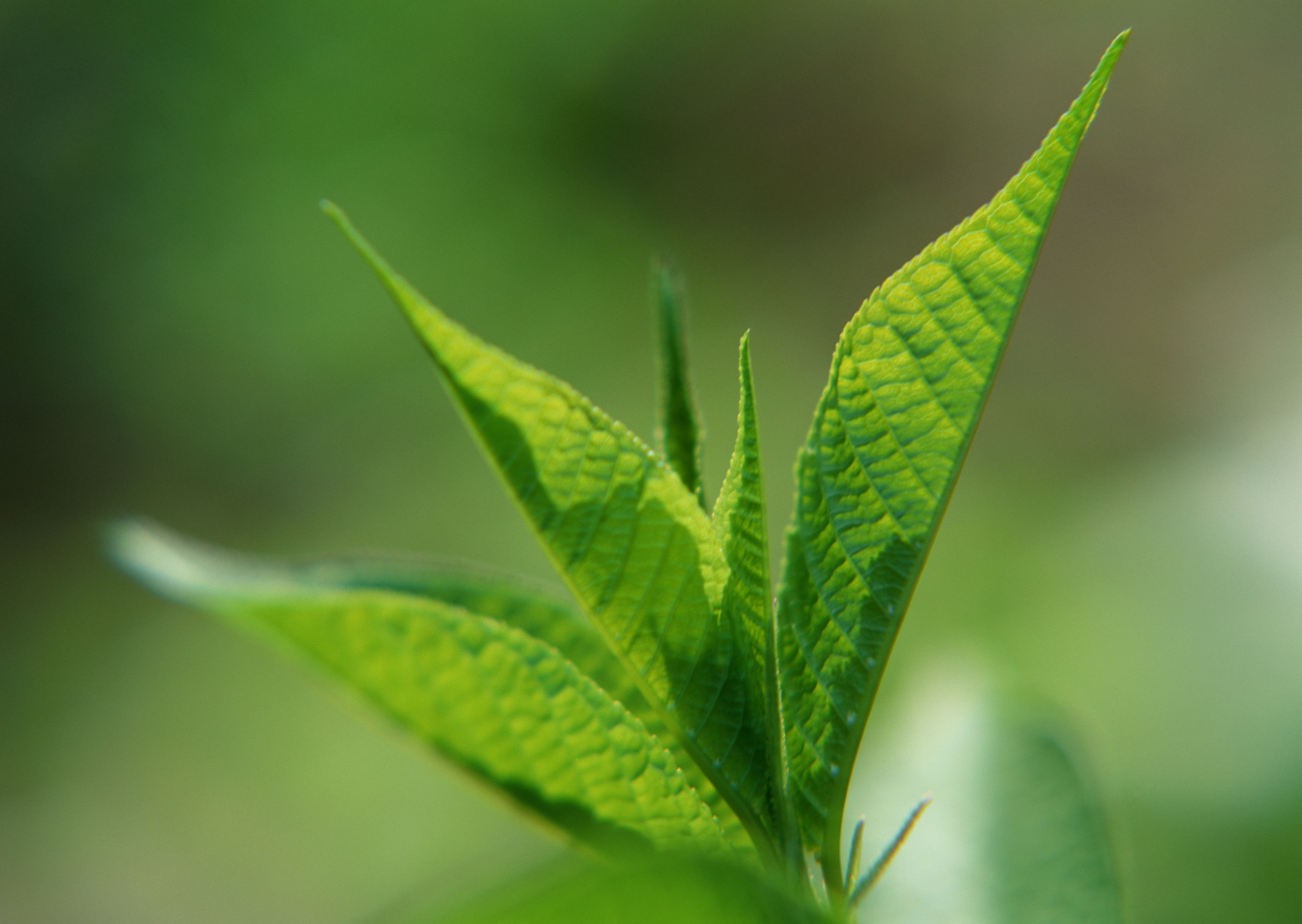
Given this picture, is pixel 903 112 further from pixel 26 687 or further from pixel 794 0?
pixel 26 687

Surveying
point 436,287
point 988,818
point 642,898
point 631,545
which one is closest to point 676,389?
point 631,545

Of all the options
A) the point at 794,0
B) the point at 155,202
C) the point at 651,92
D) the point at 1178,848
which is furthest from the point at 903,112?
the point at 1178,848

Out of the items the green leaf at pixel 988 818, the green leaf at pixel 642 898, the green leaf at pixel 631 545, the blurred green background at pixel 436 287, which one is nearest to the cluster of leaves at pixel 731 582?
the green leaf at pixel 631 545

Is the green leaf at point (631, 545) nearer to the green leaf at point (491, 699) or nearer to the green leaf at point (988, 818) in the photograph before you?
the green leaf at point (491, 699)

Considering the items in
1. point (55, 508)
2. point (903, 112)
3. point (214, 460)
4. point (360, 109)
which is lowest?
point (55, 508)

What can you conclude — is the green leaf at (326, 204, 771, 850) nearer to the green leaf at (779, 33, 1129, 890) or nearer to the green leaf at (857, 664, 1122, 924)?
the green leaf at (779, 33, 1129, 890)

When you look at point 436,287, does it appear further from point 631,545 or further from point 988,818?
point 631,545
